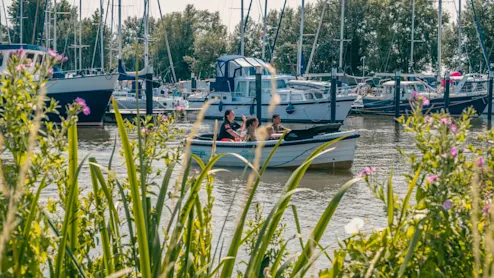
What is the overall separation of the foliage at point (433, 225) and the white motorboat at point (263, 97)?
3208 centimetres

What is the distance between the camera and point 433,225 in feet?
9.41

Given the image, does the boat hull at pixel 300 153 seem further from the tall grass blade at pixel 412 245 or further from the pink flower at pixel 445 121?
the tall grass blade at pixel 412 245

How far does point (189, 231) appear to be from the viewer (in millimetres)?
3307

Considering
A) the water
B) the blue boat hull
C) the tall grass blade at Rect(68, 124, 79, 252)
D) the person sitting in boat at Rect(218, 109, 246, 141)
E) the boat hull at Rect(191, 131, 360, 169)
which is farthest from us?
the blue boat hull

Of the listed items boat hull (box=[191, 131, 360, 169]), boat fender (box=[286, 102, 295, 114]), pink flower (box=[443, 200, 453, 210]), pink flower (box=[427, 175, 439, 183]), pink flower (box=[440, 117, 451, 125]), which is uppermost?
pink flower (box=[440, 117, 451, 125])

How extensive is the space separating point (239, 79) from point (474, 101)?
12.4 metres

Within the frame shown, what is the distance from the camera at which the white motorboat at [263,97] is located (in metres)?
36.2

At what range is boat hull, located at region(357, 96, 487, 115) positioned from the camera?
42.0m

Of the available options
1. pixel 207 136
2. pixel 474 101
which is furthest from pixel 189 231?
pixel 474 101

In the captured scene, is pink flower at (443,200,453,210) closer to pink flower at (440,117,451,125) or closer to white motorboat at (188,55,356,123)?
pink flower at (440,117,451,125)

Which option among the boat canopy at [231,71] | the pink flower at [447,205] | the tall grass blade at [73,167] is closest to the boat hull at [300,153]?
the tall grass blade at [73,167]

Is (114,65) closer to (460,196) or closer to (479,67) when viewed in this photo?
(479,67)

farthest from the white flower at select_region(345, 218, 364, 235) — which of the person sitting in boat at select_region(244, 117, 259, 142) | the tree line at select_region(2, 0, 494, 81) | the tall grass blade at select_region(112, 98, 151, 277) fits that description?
the tree line at select_region(2, 0, 494, 81)

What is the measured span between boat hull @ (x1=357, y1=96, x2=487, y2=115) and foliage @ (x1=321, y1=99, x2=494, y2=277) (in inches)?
1444
